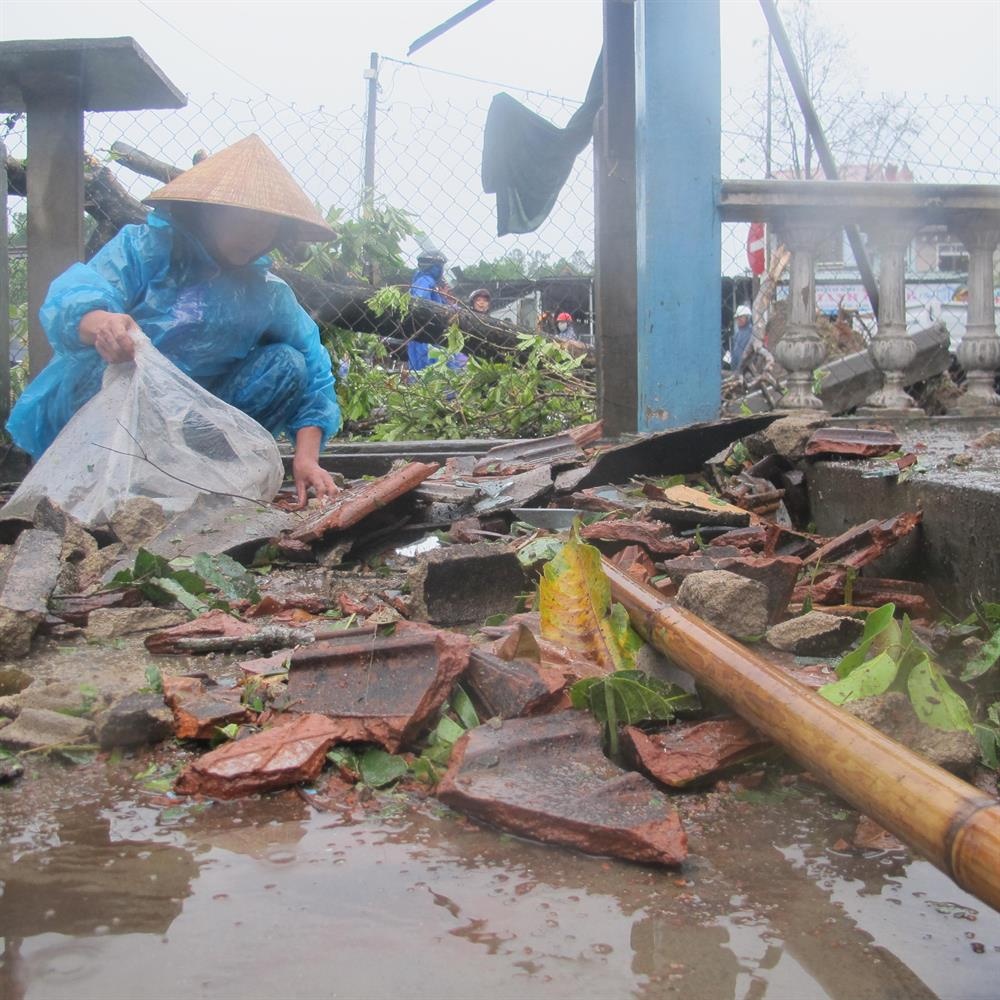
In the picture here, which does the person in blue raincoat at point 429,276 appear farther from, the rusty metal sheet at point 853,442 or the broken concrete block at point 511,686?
the broken concrete block at point 511,686

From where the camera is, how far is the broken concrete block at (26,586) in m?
2.27

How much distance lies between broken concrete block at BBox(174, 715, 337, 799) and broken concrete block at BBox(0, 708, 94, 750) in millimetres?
257

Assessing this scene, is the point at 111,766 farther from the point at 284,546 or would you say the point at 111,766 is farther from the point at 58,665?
the point at 284,546

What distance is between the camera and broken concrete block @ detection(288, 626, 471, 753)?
1687 mm

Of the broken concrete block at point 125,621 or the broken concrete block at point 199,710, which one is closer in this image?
the broken concrete block at point 199,710

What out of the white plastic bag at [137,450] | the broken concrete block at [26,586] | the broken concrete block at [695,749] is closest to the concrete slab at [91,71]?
the white plastic bag at [137,450]

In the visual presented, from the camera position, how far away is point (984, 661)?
6.00 ft

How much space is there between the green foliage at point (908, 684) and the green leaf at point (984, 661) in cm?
14

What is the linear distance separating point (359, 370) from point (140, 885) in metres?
5.71

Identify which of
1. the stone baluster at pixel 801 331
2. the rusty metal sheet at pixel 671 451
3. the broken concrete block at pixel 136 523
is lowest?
the broken concrete block at pixel 136 523

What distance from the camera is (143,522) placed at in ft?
10.8

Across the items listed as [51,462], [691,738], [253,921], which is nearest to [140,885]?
[253,921]

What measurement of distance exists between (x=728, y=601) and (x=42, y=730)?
125cm

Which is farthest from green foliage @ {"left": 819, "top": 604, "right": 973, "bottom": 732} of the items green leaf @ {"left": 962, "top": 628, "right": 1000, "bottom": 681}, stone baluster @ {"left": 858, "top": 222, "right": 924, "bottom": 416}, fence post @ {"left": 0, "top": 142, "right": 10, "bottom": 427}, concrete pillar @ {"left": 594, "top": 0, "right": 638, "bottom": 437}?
fence post @ {"left": 0, "top": 142, "right": 10, "bottom": 427}
